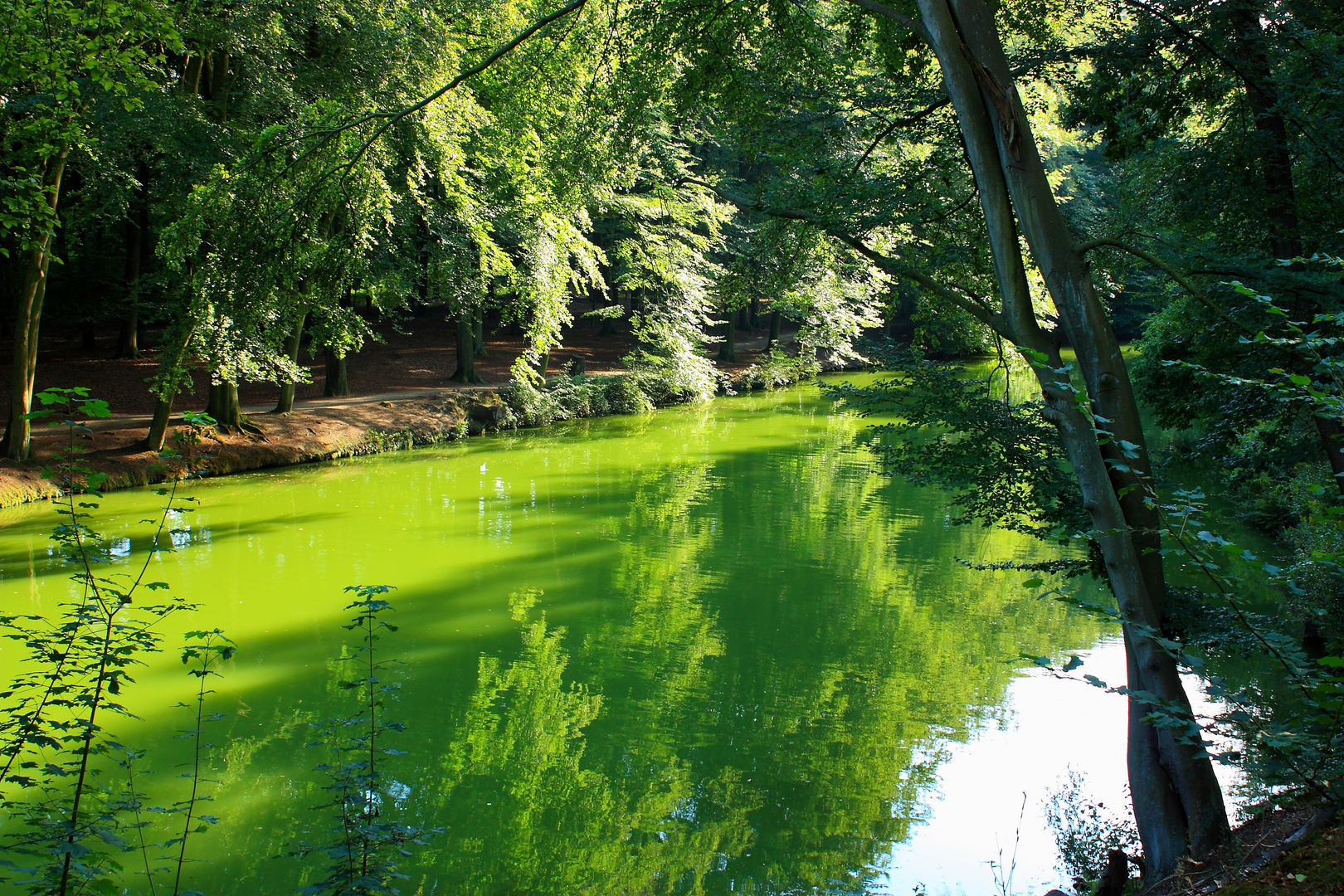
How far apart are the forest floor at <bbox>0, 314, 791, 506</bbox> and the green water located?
2.02ft

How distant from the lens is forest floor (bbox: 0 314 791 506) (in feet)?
42.9

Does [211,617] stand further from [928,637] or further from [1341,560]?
[1341,560]

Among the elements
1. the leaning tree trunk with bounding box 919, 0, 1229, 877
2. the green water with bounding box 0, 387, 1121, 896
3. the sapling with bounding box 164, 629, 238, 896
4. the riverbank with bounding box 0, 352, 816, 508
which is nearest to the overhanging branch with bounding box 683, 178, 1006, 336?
the leaning tree trunk with bounding box 919, 0, 1229, 877

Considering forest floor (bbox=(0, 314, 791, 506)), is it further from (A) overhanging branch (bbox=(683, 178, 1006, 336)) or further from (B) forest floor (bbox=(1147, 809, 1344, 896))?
(B) forest floor (bbox=(1147, 809, 1344, 896))

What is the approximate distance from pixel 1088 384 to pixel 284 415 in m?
14.7

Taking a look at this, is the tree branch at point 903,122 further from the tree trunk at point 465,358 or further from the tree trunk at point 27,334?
the tree trunk at point 465,358

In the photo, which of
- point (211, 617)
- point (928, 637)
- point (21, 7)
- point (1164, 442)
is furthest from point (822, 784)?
point (1164, 442)

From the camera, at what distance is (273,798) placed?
18.0 feet

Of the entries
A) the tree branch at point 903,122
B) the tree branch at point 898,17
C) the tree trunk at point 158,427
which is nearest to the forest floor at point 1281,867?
the tree branch at point 898,17

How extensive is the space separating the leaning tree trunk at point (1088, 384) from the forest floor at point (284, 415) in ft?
29.2

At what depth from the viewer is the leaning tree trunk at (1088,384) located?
4.11 meters

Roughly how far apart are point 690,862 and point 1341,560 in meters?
3.66

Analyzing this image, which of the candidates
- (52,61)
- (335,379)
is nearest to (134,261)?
(335,379)

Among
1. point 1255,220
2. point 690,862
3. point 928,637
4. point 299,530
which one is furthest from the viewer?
point 299,530
